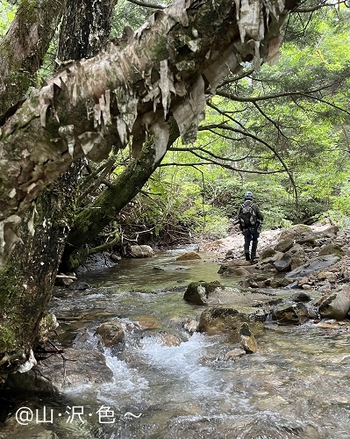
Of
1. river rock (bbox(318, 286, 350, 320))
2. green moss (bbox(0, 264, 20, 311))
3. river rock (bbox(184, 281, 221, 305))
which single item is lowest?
river rock (bbox(184, 281, 221, 305))

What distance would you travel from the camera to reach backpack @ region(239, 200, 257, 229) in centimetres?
1131

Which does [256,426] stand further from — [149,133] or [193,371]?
[149,133]

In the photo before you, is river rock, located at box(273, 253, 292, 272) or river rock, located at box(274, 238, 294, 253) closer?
river rock, located at box(273, 253, 292, 272)

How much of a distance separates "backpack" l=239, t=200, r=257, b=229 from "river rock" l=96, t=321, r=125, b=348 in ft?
23.2

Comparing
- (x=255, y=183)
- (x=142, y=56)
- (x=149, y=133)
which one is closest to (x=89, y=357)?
(x=149, y=133)

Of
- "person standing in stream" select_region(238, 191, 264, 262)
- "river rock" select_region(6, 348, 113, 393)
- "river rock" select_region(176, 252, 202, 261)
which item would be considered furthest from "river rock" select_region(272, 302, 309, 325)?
"river rock" select_region(176, 252, 202, 261)

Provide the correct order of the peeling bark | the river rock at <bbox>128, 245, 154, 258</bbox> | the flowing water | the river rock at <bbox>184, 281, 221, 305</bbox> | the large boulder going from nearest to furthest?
the flowing water < the peeling bark < the river rock at <bbox>184, 281, 221, 305</bbox> < the large boulder < the river rock at <bbox>128, 245, 154, 258</bbox>

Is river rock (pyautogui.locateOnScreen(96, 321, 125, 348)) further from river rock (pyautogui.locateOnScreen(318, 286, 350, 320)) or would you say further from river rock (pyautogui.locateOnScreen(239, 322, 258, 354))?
river rock (pyautogui.locateOnScreen(318, 286, 350, 320))

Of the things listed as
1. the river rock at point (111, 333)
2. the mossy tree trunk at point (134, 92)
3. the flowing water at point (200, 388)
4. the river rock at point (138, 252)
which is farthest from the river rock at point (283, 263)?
the mossy tree trunk at point (134, 92)

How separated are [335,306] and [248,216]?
6185 mm

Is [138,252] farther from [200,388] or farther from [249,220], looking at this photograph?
[200,388]

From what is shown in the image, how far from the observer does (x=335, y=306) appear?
533 cm

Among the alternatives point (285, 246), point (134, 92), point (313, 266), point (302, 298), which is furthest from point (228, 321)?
point (285, 246)

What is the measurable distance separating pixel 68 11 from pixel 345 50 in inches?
310
